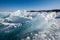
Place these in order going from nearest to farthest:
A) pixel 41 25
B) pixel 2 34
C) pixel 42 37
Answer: pixel 42 37 → pixel 2 34 → pixel 41 25

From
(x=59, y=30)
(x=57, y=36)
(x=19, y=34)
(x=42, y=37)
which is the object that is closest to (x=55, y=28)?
(x=59, y=30)

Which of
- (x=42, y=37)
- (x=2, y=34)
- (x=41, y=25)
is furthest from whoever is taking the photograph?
(x=41, y=25)

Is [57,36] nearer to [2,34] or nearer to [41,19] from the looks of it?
[41,19]

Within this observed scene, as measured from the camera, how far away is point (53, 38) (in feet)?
31.5

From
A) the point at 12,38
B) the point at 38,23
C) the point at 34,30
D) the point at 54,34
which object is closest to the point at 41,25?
the point at 38,23

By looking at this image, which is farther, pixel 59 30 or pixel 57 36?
pixel 59 30

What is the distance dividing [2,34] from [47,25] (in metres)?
3.44

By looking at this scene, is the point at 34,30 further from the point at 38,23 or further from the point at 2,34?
the point at 2,34

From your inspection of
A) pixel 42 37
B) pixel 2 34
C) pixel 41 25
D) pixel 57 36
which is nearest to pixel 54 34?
pixel 57 36

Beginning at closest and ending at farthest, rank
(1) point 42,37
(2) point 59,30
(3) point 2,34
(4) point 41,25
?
(1) point 42,37 → (3) point 2,34 → (2) point 59,30 → (4) point 41,25

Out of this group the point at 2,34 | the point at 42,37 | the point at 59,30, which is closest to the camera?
the point at 42,37

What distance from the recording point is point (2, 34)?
1007 centimetres

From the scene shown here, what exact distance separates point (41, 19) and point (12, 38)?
11.2 ft

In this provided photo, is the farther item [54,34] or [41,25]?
[41,25]
